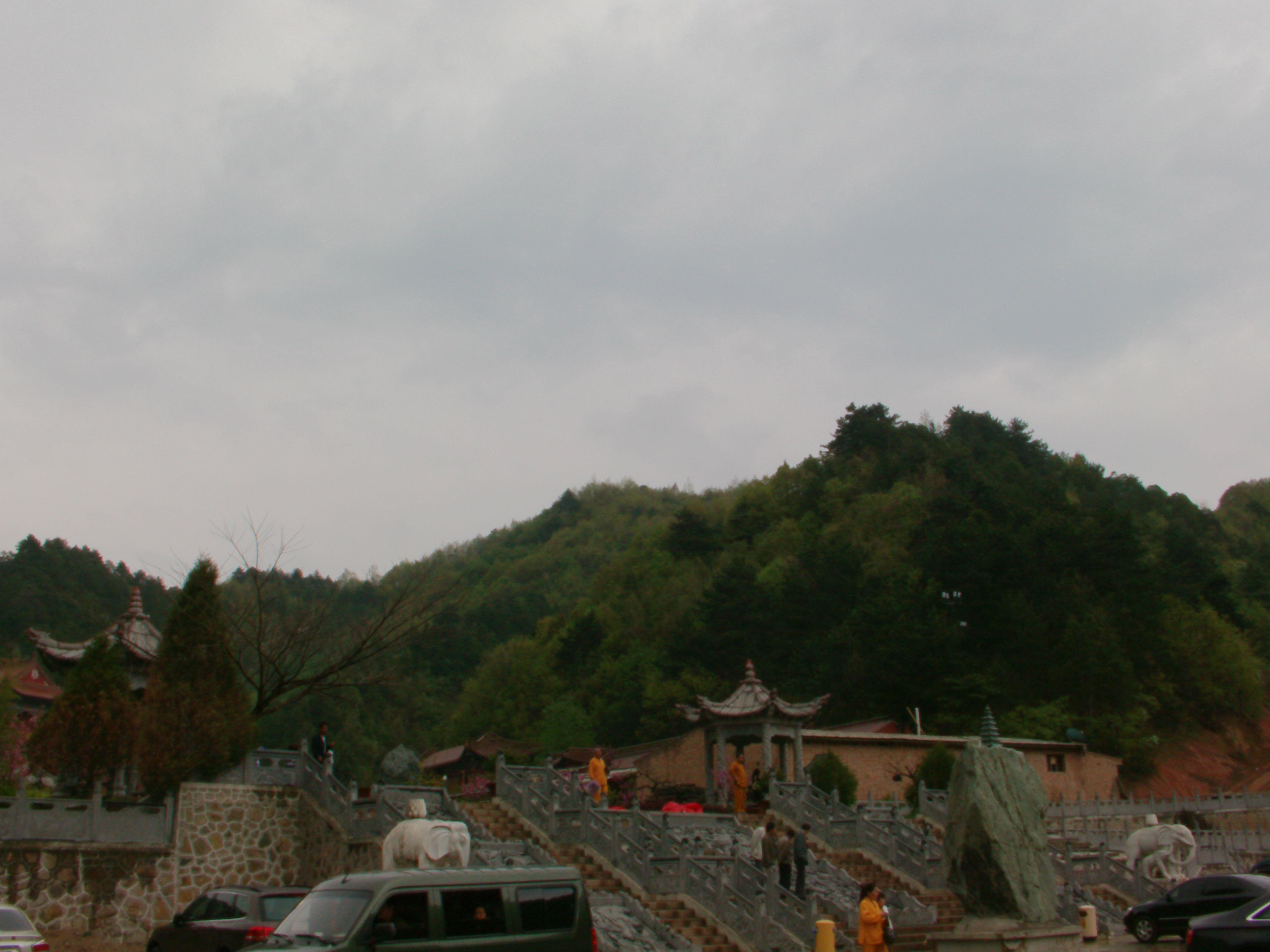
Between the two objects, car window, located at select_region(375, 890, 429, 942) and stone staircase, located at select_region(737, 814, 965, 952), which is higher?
car window, located at select_region(375, 890, 429, 942)

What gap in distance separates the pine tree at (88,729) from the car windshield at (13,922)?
6.58 m

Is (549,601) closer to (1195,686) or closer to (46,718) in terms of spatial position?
(1195,686)

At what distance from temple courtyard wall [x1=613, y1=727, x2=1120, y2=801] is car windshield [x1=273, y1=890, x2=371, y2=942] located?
19126 mm

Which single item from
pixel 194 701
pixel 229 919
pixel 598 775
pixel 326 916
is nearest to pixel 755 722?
pixel 598 775

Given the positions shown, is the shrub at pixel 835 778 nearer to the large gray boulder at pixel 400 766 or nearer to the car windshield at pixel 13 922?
the large gray boulder at pixel 400 766

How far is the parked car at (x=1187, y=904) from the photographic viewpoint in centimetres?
1561

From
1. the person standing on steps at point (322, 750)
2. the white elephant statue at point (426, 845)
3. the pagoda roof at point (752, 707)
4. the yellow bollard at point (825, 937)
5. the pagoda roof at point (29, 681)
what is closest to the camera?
the white elephant statue at point (426, 845)

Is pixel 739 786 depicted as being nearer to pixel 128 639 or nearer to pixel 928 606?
pixel 128 639

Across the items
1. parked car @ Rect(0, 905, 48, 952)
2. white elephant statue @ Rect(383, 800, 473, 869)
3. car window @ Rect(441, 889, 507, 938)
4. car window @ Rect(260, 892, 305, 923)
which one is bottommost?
car window @ Rect(260, 892, 305, 923)

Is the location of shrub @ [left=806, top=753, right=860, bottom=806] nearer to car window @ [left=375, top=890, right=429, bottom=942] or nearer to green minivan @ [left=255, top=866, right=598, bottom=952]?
green minivan @ [left=255, top=866, right=598, bottom=952]

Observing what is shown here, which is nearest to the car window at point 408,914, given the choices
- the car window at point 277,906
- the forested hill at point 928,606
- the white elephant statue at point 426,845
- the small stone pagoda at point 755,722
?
the white elephant statue at point 426,845

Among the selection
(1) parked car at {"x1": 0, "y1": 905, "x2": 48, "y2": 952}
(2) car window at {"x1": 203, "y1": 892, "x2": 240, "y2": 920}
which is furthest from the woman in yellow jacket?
(1) parked car at {"x1": 0, "y1": 905, "x2": 48, "y2": 952}

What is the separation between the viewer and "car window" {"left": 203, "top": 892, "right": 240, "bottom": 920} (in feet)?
42.1

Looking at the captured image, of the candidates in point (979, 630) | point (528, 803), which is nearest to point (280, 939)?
point (528, 803)
